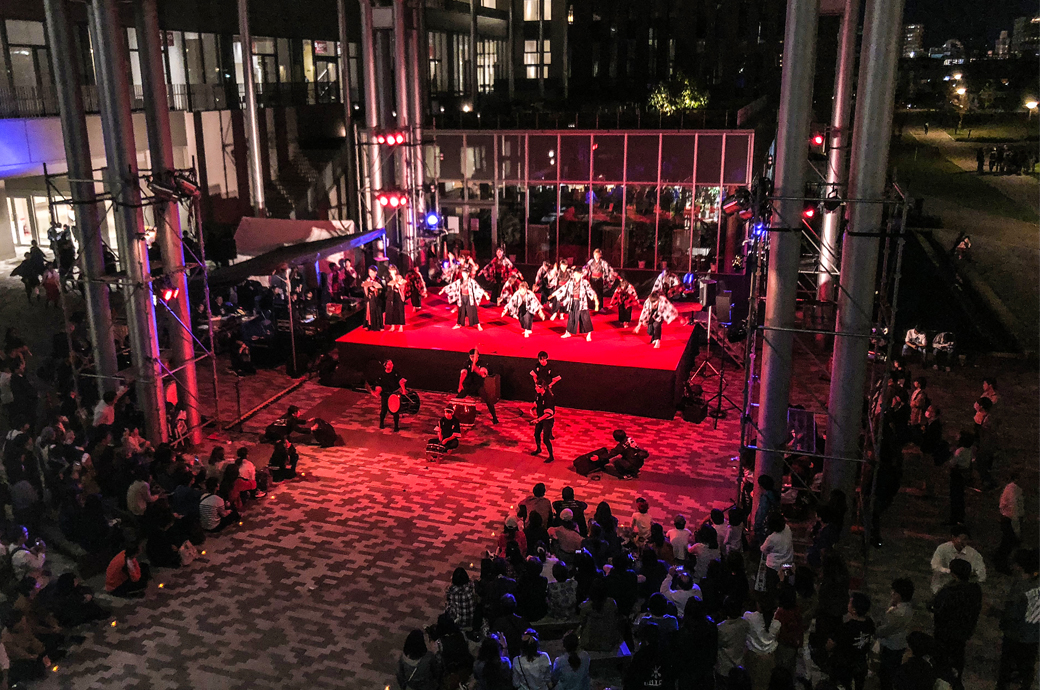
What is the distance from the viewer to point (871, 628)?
7180 mm

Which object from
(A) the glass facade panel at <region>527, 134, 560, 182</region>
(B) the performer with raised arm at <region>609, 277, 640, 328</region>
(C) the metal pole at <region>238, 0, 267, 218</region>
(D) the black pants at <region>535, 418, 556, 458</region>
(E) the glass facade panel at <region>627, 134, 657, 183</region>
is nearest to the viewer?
(D) the black pants at <region>535, 418, 556, 458</region>

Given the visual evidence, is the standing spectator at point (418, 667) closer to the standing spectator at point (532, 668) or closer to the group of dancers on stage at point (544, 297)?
the standing spectator at point (532, 668)

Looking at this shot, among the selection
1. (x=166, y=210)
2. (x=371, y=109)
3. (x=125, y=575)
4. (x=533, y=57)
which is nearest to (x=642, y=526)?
(x=125, y=575)

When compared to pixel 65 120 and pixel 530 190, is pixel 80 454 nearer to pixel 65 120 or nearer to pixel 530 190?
pixel 65 120

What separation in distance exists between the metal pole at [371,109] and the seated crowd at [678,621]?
13.8 m

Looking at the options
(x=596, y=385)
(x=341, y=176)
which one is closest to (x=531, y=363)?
(x=596, y=385)

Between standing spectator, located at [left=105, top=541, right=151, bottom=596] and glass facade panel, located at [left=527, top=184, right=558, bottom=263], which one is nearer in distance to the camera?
standing spectator, located at [left=105, top=541, right=151, bottom=596]

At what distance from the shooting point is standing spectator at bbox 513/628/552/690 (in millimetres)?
6824

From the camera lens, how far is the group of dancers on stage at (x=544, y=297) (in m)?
16.4

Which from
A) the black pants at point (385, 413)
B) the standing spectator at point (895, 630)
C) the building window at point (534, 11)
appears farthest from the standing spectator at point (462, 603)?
the building window at point (534, 11)

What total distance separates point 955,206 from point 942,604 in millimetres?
26577

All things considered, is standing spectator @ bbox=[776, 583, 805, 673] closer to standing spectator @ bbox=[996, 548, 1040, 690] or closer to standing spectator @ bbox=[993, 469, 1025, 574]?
standing spectator @ bbox=[996, 548, 1040, 690]

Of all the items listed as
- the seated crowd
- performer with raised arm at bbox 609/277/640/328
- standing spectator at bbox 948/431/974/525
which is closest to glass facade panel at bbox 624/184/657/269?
performer with raised arm at bbox 609/277/640/328

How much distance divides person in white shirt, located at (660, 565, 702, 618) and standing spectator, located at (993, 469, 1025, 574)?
4.08 m
